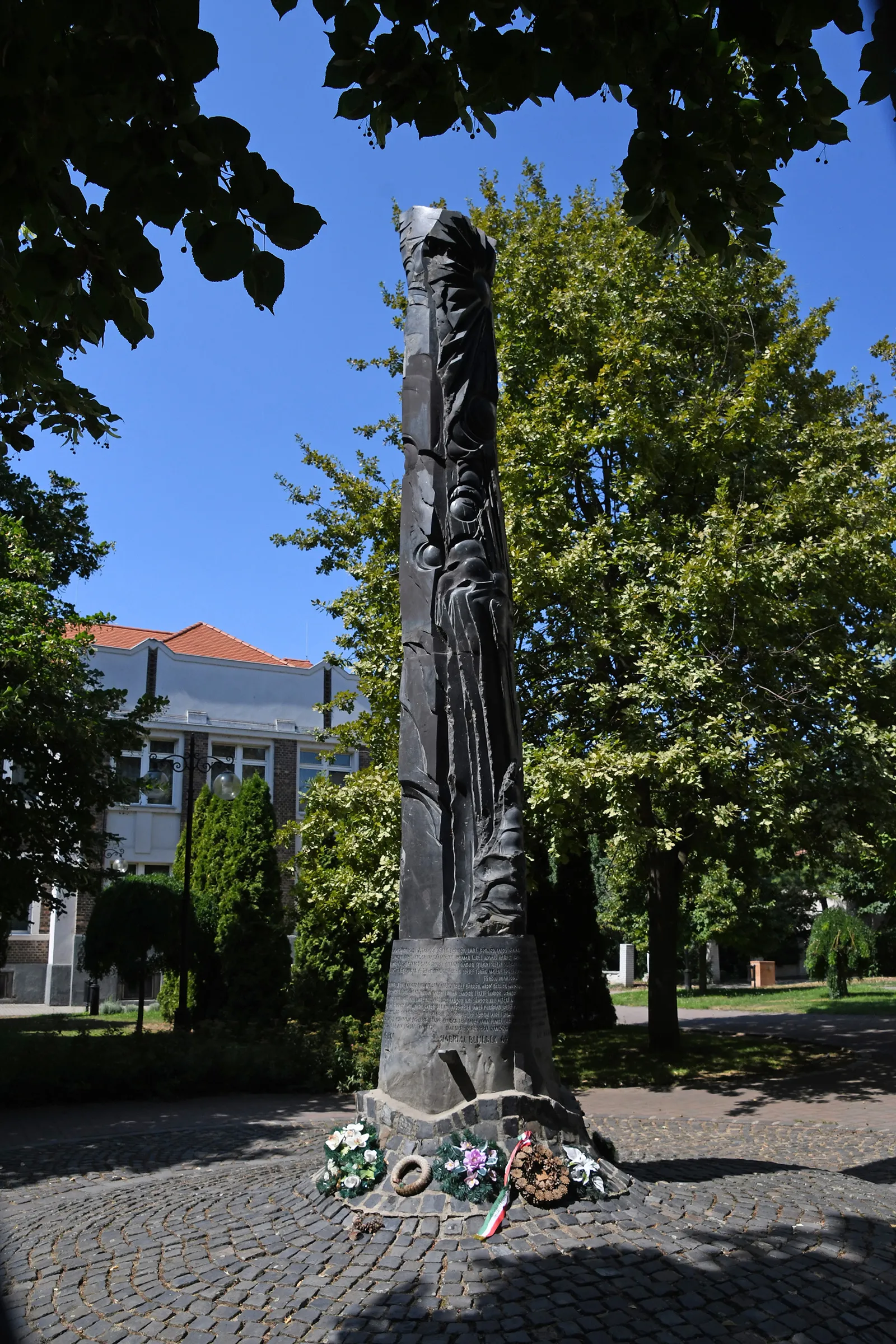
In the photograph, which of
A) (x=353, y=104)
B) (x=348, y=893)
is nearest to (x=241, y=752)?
(x=348, y=893)

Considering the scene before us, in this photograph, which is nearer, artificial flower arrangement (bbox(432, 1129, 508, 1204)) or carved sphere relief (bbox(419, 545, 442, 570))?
artificial flower arrangement (bbox(432, 1129, 508, 1204))

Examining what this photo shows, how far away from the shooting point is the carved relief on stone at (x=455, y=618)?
6.17 metres

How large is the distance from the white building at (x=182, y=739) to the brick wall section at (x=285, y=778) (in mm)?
25

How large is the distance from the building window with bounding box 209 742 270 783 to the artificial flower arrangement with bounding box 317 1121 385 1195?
24.1 meters

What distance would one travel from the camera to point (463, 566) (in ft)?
21.6

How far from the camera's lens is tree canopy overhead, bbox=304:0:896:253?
3.01 metres

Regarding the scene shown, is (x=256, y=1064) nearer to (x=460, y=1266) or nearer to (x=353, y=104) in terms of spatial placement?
(x=460, y=1266)

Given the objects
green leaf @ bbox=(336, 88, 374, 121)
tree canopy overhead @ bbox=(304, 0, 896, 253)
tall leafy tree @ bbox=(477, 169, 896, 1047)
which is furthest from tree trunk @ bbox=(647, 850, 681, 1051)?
green leaf @ bbox=(336, 88, 374, 121)

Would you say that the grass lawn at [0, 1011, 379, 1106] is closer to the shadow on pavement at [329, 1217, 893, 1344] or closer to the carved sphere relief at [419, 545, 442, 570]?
the carved sphere relief at [419, 545, 442, 570]

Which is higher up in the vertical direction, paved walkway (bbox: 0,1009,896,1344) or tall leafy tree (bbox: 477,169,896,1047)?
tall leafy tree (bbox: 477,169,896,1047)

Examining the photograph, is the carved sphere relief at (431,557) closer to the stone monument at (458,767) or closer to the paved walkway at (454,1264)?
the stone monument at (458,767)

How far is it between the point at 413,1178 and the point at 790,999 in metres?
25.8

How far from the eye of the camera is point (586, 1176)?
5.00 meters

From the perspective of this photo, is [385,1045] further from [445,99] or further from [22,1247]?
[445,99]
